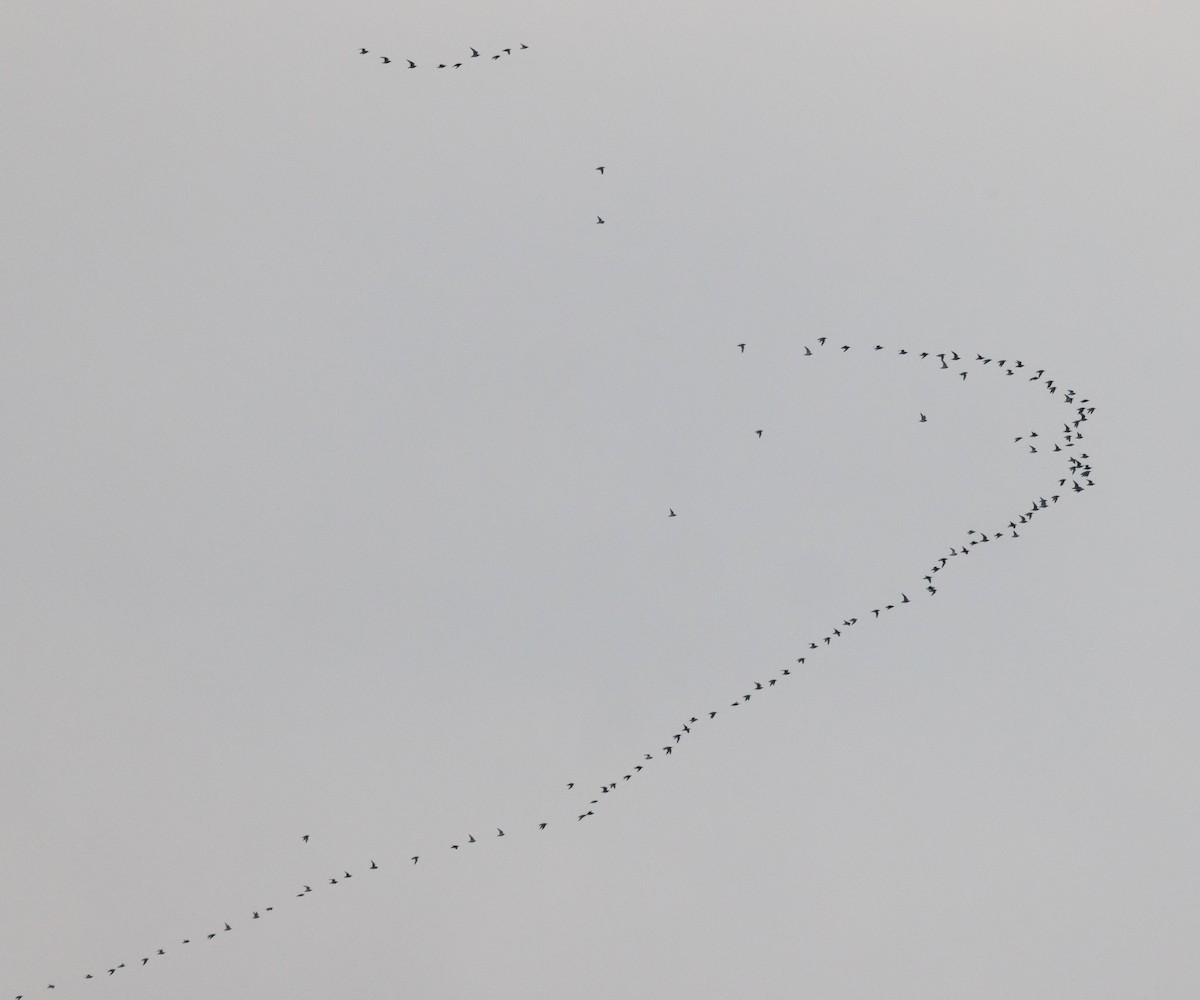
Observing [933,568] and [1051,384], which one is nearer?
[1051,384]

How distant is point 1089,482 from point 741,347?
2845 cm

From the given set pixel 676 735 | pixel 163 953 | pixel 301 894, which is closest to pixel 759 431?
pixel 676 735

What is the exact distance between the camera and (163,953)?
5576 inches

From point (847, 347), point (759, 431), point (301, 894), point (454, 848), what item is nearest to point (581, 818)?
point (454, 848)

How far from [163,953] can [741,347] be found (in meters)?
64.4

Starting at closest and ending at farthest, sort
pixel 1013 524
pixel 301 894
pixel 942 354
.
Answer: pixel 1013 524 < pixel 942 354 < pixel 301 894

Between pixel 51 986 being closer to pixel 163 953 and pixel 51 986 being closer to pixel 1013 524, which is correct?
pixel 163 953

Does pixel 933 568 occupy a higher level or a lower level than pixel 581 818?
higher

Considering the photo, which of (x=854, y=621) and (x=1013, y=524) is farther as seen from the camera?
(x=854, y=621)

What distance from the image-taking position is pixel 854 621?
456 ft

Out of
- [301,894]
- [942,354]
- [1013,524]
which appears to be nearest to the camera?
[1013,524]

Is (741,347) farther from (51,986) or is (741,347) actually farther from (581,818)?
(51,986)

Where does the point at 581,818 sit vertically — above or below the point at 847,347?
below

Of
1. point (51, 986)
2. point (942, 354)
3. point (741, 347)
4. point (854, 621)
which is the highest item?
point (741, 347)
